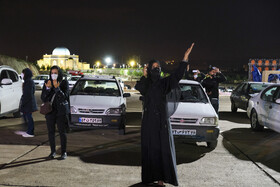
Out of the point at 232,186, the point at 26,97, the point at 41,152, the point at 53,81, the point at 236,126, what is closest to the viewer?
the point at 232,186

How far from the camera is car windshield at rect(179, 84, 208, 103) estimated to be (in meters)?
8.10

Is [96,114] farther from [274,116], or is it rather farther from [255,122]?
[255,122]

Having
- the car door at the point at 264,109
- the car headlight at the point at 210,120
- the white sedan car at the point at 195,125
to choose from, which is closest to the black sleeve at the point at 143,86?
the white sedan car at the point at 195,125

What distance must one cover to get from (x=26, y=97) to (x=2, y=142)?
3.96ft

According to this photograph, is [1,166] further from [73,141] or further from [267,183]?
[267,183]

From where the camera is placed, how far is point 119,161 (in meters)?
6.04

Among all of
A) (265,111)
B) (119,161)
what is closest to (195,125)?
(119,161)

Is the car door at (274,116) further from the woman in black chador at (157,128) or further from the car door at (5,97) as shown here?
the car door at (5,97)

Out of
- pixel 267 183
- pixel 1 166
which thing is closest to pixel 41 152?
pixel 1 166

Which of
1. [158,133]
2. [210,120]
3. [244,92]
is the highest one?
[158,133]

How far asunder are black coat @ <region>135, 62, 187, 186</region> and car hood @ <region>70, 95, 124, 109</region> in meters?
3.95

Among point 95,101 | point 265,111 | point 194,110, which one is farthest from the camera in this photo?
point 265,111

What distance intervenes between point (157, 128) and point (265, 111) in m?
5.49

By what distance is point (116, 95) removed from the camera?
958 cm
